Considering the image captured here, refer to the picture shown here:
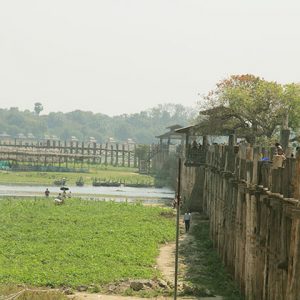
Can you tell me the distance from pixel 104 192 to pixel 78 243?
151 feet

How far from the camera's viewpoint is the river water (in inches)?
2854

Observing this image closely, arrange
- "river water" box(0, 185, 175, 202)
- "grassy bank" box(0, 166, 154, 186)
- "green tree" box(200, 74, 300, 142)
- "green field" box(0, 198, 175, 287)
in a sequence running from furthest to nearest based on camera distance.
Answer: "grassy bank" box(0, 166, 154, 186) < "river water" box(0, 185, 175, 202) < "green tree" box(200, 74, 300, 142) < "green field" box(0, 198, 175, 287)

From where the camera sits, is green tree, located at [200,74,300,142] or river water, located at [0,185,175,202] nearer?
green tree, located at [200,74,300,142]

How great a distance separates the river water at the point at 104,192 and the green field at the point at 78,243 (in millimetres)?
18460

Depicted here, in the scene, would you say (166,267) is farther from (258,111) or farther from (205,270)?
(258,111)

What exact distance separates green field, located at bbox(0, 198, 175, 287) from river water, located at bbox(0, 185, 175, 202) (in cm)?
1846

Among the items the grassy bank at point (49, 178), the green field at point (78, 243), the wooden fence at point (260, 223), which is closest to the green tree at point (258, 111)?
the green field at point (78, 243)

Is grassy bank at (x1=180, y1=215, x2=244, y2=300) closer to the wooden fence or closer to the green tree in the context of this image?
the wooden fence

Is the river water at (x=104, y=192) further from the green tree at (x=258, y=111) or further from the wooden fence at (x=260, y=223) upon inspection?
the wooden fence at (x=260, y=223)

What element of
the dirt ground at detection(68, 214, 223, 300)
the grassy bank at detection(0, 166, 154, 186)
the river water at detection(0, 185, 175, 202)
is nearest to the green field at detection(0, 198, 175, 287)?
the dirt ground at detection(68, 214, 223, 300)

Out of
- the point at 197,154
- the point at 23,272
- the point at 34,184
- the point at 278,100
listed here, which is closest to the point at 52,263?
the point at 23,272

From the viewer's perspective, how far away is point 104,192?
263ft

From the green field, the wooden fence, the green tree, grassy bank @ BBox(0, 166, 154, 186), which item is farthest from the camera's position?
grassy bank @ BBox(0, 166, 154, 186)

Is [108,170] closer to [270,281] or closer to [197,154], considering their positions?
[197,154]
